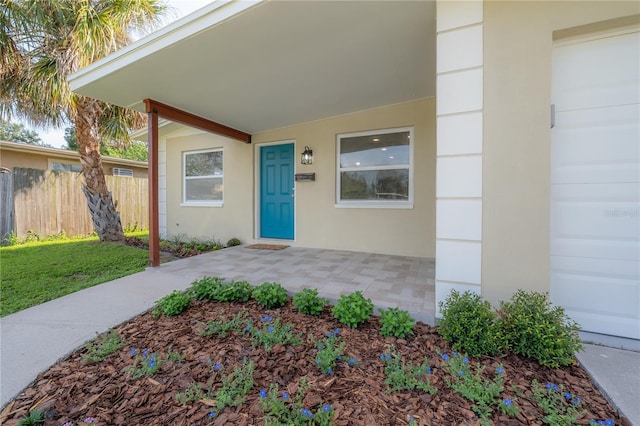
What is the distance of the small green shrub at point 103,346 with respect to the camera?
1.77 m

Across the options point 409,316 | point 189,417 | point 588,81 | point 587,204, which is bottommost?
point 189,417

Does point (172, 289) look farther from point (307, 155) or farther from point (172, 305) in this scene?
point (307, 155)

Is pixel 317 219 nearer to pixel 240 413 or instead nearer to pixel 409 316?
pixel 409 316

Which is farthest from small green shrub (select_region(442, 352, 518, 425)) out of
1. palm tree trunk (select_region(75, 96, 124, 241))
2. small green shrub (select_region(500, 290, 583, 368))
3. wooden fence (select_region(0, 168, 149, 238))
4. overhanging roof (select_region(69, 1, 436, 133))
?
wooden fence (select_region(0, 168, 149, 238))

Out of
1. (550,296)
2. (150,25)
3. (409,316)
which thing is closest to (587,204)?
(550,296)

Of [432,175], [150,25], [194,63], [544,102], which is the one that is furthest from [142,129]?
[544,102]

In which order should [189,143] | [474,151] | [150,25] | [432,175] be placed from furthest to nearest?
1. [189,143]
2. [150,25]
3. [432,175]
4. [474,151]

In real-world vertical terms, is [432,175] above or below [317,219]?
Answer: above

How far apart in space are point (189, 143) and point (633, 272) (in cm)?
736

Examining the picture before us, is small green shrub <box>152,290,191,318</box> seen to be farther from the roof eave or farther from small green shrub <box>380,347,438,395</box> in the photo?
the roof eave

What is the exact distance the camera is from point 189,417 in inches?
51.2

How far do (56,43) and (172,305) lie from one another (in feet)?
16.6

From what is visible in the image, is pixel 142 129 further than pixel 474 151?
Yes

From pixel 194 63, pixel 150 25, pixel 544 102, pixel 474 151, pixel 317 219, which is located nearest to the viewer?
pixel 544 102
